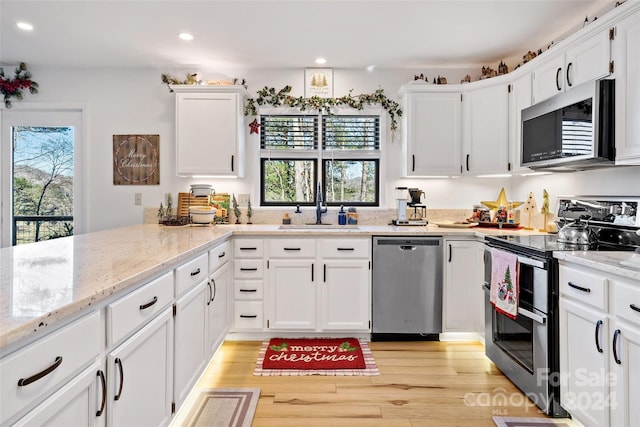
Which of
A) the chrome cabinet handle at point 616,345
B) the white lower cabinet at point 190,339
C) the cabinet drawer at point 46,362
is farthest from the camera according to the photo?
the white lower cabinet at point 190,339

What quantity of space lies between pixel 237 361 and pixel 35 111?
320cm

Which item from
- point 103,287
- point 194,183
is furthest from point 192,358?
point 194,183

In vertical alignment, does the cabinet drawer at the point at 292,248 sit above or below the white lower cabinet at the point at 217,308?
above

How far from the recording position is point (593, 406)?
1679 mm

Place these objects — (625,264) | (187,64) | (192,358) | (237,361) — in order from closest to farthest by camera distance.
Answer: (625,264)
(192,358)
(237,361)
(187,64)

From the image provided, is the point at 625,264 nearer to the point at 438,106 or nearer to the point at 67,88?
the point at 438,106

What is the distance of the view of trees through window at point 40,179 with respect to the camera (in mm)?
3666

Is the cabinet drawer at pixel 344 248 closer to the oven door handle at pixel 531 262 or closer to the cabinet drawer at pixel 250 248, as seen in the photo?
the cabinet drawer at pixel 250 248

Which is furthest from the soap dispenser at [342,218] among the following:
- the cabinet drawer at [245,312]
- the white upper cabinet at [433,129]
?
the cabinet drawer at [245,312]

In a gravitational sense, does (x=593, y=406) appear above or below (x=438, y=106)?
below

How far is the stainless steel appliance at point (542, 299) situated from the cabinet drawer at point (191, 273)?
74.6 inches

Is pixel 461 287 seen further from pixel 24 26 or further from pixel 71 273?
pixel 24 26

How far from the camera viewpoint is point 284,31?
113 inches

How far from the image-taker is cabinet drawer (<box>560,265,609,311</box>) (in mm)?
1629
